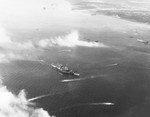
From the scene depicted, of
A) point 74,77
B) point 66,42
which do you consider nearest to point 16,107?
point 74,77

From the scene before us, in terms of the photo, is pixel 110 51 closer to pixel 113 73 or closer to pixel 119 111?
pixel 113 73

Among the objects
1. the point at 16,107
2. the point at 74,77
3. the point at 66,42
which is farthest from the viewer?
the point at 66,42

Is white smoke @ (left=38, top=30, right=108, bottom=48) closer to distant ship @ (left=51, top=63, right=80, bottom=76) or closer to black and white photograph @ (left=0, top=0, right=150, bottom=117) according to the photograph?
black and white photograph @ (left=0, top=0, right=150, bottom=117)

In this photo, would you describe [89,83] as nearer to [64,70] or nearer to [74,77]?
[74,77]

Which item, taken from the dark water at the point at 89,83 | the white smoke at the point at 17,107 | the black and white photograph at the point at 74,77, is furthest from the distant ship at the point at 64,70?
the white smoke at the point at 17,107

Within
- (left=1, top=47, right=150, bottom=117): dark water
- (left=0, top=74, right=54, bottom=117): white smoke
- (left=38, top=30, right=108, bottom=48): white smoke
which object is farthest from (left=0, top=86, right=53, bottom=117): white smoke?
(left=38, top=30, right=108, bottom=48): white smoke

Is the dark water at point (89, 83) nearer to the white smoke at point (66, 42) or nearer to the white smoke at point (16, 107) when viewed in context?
the white smoke at point (16, 107)

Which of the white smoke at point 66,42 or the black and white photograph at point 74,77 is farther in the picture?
the white smoke at point 66,42

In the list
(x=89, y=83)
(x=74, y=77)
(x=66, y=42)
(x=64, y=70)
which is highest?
(x=66, y=42)

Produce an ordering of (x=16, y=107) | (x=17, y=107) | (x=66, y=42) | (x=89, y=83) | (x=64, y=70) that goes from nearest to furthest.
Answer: (x=16, y=107) → (x=17, y=107) → (x=89, y=83) → (x=64, y=70) → (x=66, y=42)
